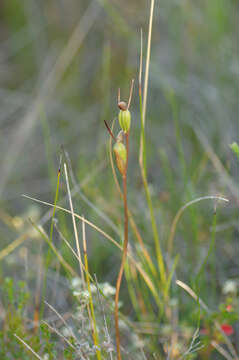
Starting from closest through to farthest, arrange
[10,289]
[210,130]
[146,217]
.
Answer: [10,289]
[146,217]
[210,130]

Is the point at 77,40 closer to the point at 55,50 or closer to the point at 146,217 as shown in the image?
the point at 55,50

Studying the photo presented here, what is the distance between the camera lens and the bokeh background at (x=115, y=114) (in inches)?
47.5

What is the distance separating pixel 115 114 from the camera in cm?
118

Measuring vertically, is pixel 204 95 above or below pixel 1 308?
above

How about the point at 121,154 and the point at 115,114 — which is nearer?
the point at 121,154

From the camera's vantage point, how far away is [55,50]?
245cm

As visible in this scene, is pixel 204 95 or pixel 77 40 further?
pixel 77 40

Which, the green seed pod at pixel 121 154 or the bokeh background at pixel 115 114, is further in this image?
the bokeh background at pixel 115 114

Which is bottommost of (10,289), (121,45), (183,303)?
(183,303)

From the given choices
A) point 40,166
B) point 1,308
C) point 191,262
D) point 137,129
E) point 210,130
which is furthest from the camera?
point 40,166

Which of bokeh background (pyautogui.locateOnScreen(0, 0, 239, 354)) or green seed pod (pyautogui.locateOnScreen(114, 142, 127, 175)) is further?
bokeh background (pyautogui.locateOnScreen(0, 0, 239, 354))

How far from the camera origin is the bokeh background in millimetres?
1206

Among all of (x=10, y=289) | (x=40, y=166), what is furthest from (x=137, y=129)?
(x=10, y=289)

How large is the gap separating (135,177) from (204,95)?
395 millimetres
